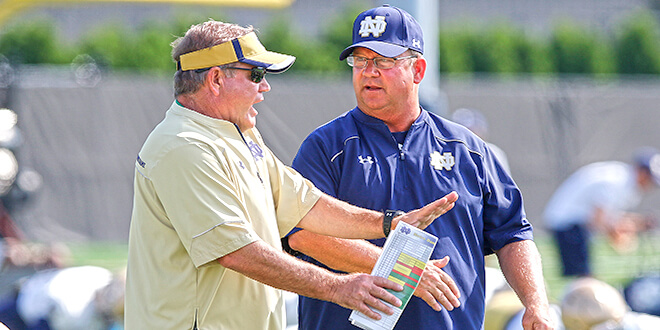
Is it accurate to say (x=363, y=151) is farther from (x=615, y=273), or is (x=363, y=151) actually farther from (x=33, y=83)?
(x=33, y=83)

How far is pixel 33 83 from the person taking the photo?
14891mm

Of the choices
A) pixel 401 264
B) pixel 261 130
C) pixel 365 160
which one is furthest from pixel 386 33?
pixel 261 130

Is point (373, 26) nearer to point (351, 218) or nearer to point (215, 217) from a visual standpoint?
point (351, 218)

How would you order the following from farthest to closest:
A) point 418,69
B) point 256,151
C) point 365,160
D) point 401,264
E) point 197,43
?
point 418,69 < point 365,160 < point 256,151 < point 197,43 < point 401,264

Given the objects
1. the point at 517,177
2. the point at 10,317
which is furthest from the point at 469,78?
the point at 10,317

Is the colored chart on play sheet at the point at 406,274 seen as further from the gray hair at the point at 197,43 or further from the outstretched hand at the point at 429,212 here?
the gray hair at the point at 197,43

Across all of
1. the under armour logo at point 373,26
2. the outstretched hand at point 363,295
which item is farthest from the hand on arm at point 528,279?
the under armour logo at point 373,26

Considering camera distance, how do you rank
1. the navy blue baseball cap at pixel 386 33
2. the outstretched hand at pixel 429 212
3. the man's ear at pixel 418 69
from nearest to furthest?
the outstretched hand at pixel 429 212, the navy blue baseball cap at pixel 386 33, the man's ear at pixel 418 69

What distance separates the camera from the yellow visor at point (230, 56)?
318cm

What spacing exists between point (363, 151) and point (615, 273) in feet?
34.0

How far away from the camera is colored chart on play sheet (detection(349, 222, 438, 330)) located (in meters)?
3.03

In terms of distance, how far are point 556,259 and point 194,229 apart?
10.8m

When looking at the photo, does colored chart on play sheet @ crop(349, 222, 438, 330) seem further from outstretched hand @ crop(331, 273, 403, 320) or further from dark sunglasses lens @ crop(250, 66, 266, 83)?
dark sunglasses lens @ crop(250, 66, 266, 83)

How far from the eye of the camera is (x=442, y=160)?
3.67 m
